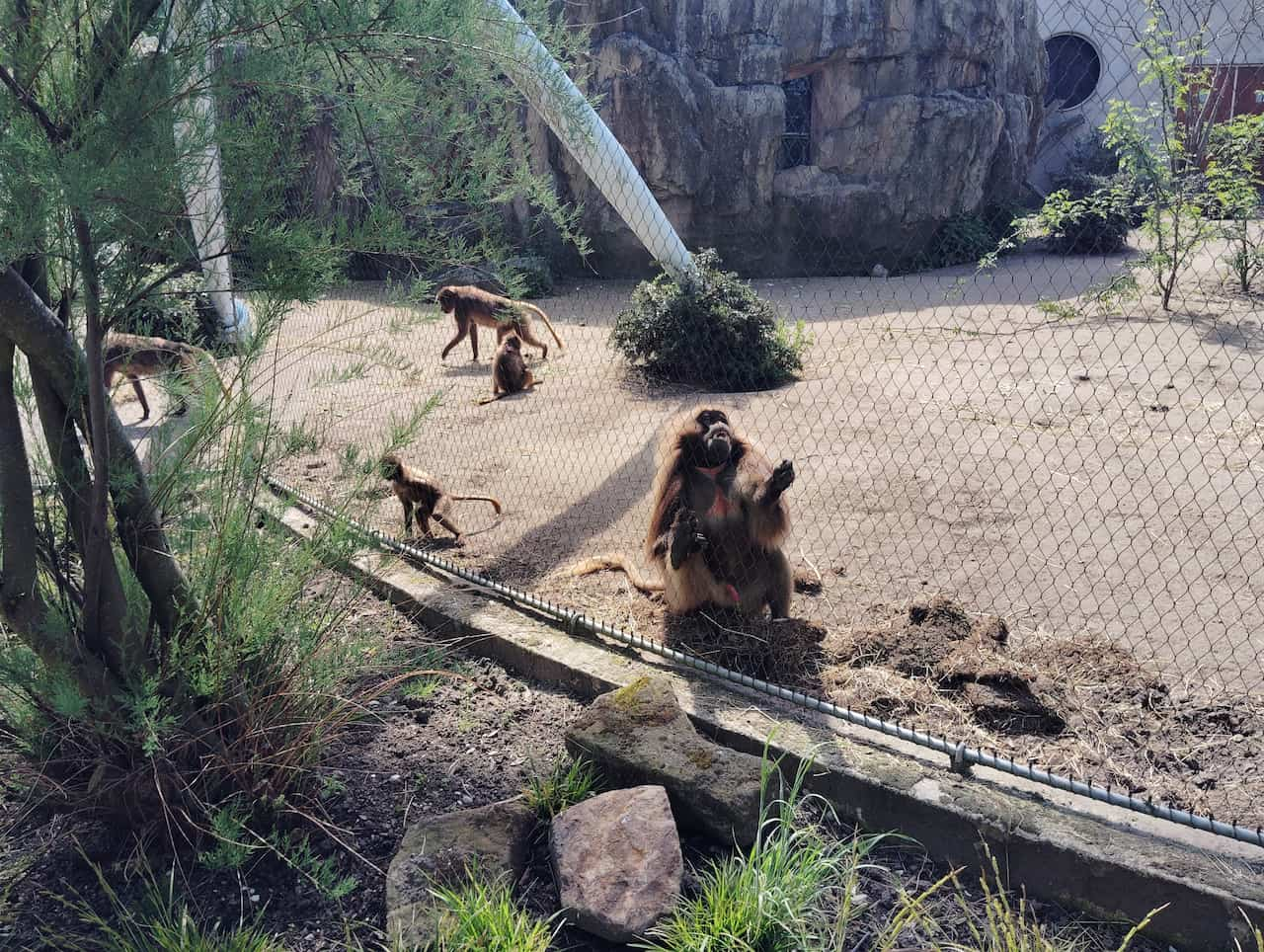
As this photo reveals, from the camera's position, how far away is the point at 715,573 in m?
4.75

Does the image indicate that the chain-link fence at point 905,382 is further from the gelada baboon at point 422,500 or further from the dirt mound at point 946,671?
the gelada baboon at point 422,500

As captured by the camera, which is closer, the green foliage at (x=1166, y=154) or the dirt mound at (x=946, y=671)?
the dirt mound at (x=946, y=671)

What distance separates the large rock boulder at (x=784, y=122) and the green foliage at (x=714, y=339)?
718 centimetres

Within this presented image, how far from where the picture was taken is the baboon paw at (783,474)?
4086 millimetres

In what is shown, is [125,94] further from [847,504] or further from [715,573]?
[847,504]

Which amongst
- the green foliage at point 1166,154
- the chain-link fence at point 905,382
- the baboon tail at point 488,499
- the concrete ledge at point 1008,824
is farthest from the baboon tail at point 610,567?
the green foliage at point 1166,154

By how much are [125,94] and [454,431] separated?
21.4 ft

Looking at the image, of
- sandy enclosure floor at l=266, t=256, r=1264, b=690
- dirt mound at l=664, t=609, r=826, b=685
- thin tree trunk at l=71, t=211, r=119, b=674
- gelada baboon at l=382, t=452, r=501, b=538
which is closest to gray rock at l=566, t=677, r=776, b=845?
dirt mound at l=664, t=609, r=826, b=685

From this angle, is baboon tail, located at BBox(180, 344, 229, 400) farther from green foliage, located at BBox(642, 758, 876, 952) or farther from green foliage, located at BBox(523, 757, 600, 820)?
green foliage, located at BBox(642, 758, 876, 952)

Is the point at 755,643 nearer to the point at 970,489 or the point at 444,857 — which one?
Answer: the point at 444,857

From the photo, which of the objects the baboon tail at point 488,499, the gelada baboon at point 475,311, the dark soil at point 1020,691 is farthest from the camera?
the gelada baboon at point 475,311

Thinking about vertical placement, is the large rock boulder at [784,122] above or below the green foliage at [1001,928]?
above

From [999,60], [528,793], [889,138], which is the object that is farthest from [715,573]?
[999,60]

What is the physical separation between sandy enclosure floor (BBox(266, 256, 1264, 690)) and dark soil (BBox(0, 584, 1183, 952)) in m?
1.29
